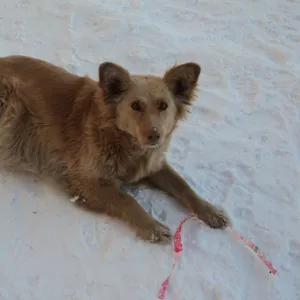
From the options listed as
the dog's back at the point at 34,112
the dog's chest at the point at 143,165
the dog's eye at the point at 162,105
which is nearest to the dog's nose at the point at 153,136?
the dog's eye at the point at 162,105

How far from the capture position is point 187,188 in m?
3.19

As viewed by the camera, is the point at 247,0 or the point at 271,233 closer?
the point at 271,233

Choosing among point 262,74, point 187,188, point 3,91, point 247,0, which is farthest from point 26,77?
point 247,0

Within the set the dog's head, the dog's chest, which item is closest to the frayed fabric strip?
the dog's chest

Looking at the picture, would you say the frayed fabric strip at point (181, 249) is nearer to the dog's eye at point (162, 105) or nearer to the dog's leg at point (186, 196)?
the dog's leg at point (186, 196)

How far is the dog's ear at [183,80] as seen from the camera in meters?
2.90

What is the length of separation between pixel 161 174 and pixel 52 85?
107 centimetres

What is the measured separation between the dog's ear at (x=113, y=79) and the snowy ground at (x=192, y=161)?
830 mm

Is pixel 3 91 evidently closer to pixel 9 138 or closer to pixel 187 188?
pixel 9 138

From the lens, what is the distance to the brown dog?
9.39 ft

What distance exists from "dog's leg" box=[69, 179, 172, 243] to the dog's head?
17.9 inches

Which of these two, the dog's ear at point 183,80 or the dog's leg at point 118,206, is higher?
the dog's ear at point 183,80

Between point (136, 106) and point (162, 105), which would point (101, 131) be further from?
point (162, 105)

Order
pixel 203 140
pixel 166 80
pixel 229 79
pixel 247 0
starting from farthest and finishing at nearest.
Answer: pixel 247 0 → pixel 229 79 → pixel 203 140 → pixel 166 80
